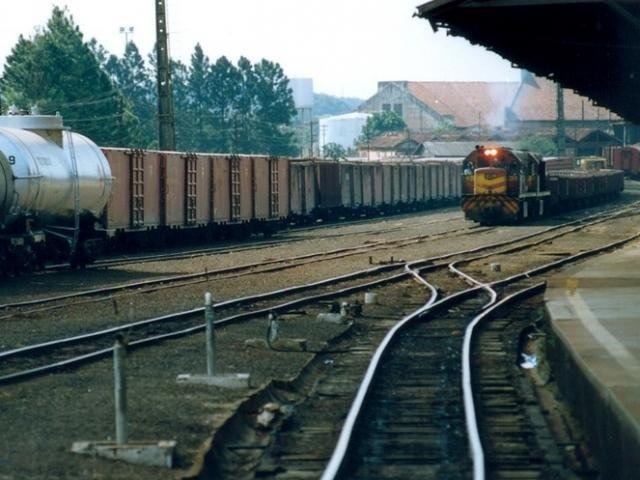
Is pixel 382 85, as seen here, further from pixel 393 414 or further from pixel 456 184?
pixel 393 414

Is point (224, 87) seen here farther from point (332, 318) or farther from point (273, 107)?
point (332, 318)

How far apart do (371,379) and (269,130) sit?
382 ft

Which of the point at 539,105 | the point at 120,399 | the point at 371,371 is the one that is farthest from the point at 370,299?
the point at 539,105

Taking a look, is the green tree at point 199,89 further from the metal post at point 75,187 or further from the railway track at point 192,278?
the metal post at point 75,187

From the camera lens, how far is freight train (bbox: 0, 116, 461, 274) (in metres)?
25.5

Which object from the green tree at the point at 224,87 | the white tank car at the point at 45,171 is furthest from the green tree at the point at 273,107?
the white tank car at the point at 45,171

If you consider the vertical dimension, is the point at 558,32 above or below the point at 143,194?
above

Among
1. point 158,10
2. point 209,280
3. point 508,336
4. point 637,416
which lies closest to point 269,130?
point 158,10

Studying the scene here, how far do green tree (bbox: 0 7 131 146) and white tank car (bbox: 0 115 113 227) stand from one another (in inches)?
2105

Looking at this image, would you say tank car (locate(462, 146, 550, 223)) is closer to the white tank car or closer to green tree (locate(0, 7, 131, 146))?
the white tank car

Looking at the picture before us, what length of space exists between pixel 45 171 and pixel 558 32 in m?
9.29

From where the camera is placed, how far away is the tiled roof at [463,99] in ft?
549

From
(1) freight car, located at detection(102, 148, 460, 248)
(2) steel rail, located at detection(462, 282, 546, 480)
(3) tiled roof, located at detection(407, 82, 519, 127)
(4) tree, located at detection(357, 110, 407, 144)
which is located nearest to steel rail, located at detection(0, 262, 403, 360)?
(2) steel rail, located at detection(462, 282, 546, 480)

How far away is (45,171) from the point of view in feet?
83.9
